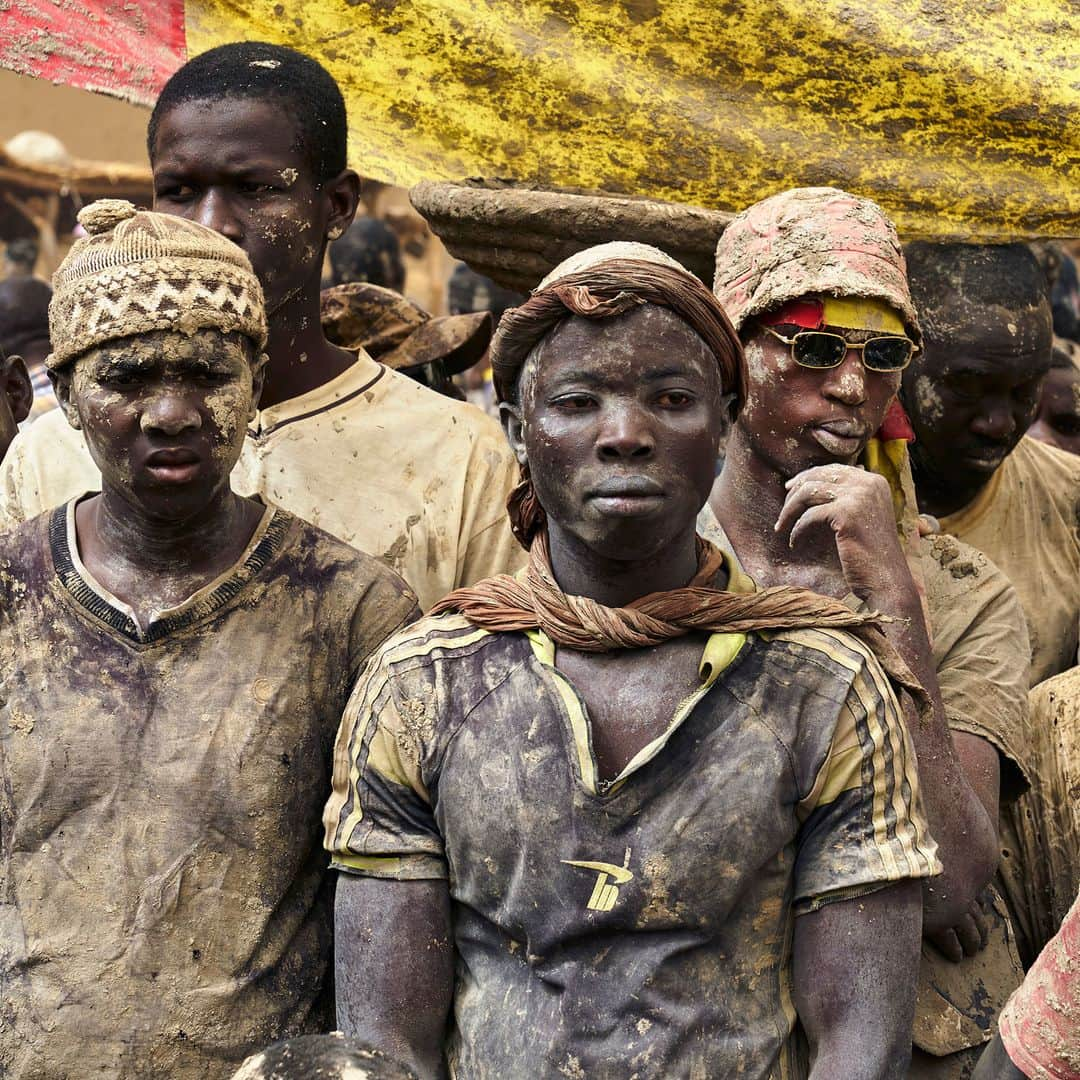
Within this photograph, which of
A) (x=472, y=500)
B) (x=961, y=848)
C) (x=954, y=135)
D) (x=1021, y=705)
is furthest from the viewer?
(x=954, y=135)

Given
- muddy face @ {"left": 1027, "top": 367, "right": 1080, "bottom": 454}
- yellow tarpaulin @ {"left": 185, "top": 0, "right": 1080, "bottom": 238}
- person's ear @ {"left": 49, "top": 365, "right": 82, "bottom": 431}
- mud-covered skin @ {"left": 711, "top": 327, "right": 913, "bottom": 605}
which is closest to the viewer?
person's ear @ {"left": 49, "top": 365, "right": 82, "bottom": 431}

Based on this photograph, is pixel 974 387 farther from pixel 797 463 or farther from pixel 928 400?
pixel 797 463

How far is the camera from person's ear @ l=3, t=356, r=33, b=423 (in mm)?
4457

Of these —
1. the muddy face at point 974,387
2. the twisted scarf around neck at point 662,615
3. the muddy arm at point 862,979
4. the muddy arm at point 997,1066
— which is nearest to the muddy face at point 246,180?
the twisted scarf around neck at point 662,615

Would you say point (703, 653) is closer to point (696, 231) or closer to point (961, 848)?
point (961, 848)

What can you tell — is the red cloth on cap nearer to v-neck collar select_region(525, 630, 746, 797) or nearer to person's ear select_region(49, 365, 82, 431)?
v-neck collar select_region(525, 630, 746, 797)

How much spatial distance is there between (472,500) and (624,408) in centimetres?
101

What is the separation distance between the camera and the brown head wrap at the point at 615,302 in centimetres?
290

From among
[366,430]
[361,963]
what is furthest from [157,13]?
[361,963]

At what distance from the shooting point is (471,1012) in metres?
2.85

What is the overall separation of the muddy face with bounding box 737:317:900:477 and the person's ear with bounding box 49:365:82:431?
1.26 m

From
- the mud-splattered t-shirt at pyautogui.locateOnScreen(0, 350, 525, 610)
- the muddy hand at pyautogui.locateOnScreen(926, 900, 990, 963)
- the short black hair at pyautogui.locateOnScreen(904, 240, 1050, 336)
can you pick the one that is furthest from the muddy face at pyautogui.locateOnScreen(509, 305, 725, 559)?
the short black hair at pyautogui.locateOnScreen(904, 240, 1050, 336)

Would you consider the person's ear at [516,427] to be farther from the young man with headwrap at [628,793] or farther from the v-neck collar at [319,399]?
the v-neck collar at [319,399]

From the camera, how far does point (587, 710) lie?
287 cm
